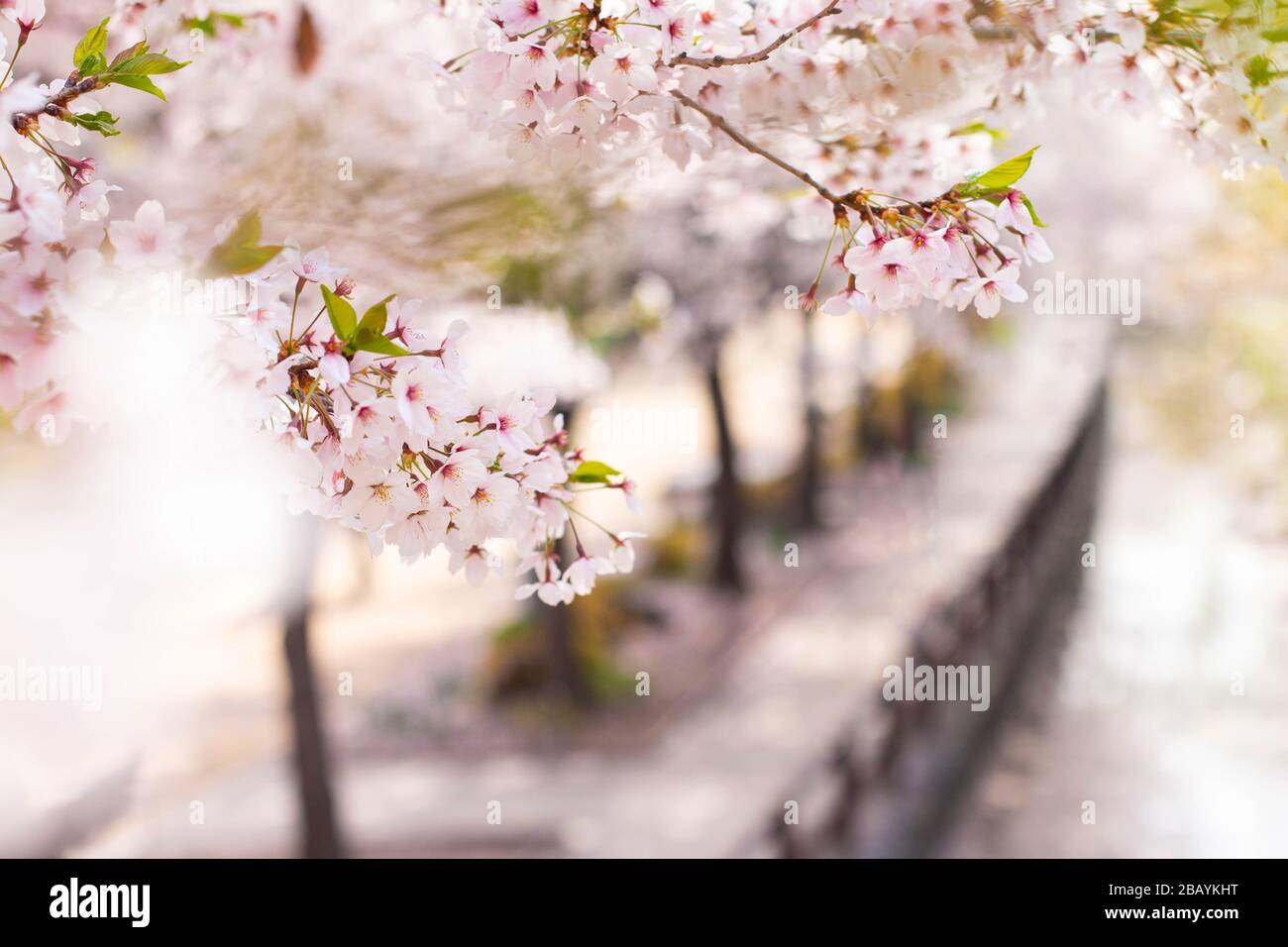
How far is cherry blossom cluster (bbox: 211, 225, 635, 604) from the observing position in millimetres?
1214

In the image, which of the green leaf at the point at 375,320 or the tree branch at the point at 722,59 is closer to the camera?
the green leaf at the point at 375,320

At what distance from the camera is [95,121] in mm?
1317

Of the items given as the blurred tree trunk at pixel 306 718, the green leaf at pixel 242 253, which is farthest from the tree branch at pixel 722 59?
the blurred tree trunk at pixel 306 718

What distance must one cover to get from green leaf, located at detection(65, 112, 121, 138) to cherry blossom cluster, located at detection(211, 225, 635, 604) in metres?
0.21

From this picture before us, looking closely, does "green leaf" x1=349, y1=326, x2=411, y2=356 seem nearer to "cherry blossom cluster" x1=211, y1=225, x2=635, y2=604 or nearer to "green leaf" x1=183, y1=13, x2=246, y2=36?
"cherry blossom cluster" x1=211, y1=225, x2=635, y2=604

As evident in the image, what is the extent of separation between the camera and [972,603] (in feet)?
24.9

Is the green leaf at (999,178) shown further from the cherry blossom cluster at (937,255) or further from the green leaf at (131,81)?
the green leaf at (131,81)

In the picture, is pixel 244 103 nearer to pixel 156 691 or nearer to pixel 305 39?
pixel 305 39

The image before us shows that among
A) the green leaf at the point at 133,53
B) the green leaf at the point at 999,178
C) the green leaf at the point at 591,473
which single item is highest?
the green leaf at the point at 133,53

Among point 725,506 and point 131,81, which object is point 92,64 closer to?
point 131,81

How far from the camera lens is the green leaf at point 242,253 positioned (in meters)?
1.16

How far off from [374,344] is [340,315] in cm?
5

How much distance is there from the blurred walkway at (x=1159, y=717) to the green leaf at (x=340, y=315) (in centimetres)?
562

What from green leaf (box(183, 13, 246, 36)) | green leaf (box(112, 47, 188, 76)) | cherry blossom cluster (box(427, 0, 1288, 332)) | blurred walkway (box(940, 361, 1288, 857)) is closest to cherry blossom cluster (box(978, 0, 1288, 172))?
cherry blossom cluster (box(427, 0, 1288, 332))
